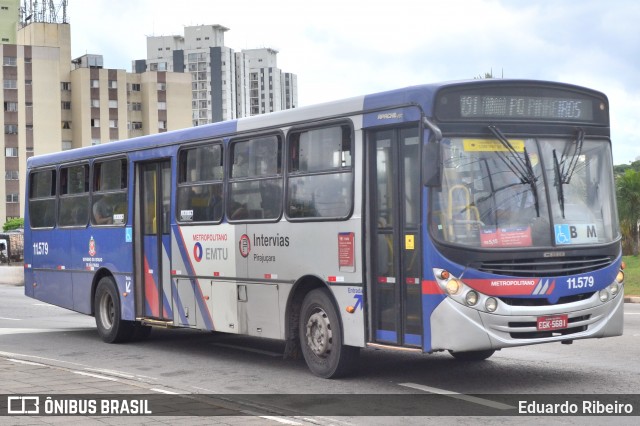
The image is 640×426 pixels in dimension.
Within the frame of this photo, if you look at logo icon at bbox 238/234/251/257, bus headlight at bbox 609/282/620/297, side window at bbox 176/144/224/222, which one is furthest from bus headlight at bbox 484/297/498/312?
side window at bbox 176/144/224/222

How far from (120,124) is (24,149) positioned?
43.8ft

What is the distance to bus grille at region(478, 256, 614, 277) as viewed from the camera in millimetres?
10281

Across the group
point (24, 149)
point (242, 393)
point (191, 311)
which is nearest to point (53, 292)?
point (191, 311)

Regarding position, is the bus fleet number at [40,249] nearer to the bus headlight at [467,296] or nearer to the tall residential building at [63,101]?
the bus headlight at [467,296]

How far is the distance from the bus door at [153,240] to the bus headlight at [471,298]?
6.31 meters

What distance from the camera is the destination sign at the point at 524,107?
1066 centimetres

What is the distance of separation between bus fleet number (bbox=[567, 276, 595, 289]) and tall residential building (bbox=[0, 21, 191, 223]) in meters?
111

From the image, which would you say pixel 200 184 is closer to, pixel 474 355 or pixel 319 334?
pixel 319 334

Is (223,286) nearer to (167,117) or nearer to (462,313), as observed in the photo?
(462,313)

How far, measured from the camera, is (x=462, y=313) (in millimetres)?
10141

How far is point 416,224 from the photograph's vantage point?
35.0 ft

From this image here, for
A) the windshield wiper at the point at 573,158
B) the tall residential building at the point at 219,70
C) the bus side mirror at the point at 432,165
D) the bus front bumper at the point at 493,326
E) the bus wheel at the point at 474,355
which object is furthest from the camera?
the tall residential building at the point at 219,70

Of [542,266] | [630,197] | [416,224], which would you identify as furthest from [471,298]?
[630,197]

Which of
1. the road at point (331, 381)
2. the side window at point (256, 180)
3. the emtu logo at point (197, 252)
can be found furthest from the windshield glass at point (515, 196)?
the emtu logo at point (197, 252)
